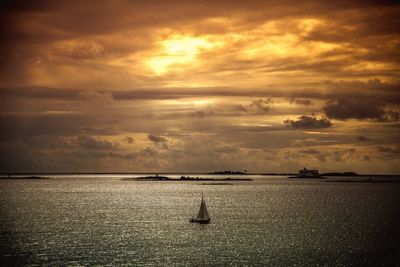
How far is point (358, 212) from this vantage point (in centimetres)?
13750

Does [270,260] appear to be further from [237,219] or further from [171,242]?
[237,219]

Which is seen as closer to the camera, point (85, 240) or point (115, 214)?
point (85, 240)

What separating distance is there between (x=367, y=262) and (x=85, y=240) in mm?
45359

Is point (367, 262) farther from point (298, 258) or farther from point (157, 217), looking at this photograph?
point (157, 217)

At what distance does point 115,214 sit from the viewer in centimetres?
12912

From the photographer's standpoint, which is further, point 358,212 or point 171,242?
point 358,212

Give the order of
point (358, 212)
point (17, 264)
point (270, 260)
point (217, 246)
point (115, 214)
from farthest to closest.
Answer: point (358, 212) < point (115, 214) < point (217, 246) < point (270, 260) < point (17, 264)

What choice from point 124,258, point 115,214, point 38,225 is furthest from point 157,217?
point 124,258

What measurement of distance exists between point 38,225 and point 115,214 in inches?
1108

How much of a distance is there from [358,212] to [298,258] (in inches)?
3005

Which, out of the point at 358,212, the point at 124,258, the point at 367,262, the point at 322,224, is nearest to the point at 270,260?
the point at 367,262

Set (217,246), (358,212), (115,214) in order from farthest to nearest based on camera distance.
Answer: (358,212) → (115,214) → (217,246)

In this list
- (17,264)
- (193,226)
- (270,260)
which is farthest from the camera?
(193,226)

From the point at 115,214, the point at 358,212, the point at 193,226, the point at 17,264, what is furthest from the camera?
the point at 358,212
